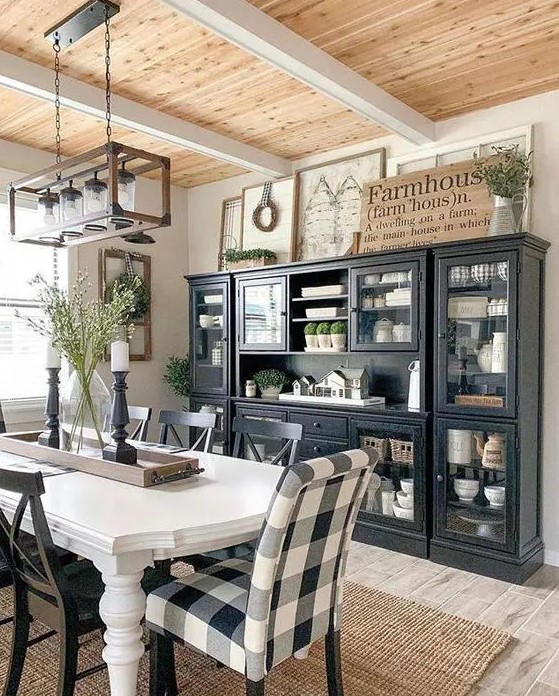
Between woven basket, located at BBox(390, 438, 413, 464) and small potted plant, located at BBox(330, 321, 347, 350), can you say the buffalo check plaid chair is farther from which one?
small potted plant, located at BBox(330, 321, 347, 350)

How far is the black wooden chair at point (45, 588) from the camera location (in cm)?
174

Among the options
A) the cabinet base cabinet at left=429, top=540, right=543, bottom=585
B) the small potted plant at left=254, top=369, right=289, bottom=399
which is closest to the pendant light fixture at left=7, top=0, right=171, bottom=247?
the small potted plant at left=254, top=369, right=289, bottom=399

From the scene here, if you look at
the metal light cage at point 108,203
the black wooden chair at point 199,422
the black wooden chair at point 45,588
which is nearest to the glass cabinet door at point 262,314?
the black wooden chair at point 199,422

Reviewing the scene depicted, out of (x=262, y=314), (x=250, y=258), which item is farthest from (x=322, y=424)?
(x=250, y=258)

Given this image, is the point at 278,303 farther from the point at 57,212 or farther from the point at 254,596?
the point at 254,596

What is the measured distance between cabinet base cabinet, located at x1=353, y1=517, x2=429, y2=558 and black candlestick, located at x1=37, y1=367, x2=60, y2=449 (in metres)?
2.04

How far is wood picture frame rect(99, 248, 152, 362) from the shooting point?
15.5ft

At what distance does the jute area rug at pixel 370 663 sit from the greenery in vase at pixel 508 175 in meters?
2.28

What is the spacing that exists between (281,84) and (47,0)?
129cm

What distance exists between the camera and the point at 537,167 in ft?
11.5

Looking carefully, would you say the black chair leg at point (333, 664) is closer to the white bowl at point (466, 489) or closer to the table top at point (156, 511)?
the table top at point (156, 511)

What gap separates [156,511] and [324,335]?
2.35m

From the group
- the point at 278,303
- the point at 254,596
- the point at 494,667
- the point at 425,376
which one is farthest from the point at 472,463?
the point at 254,596

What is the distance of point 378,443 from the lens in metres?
3.72
